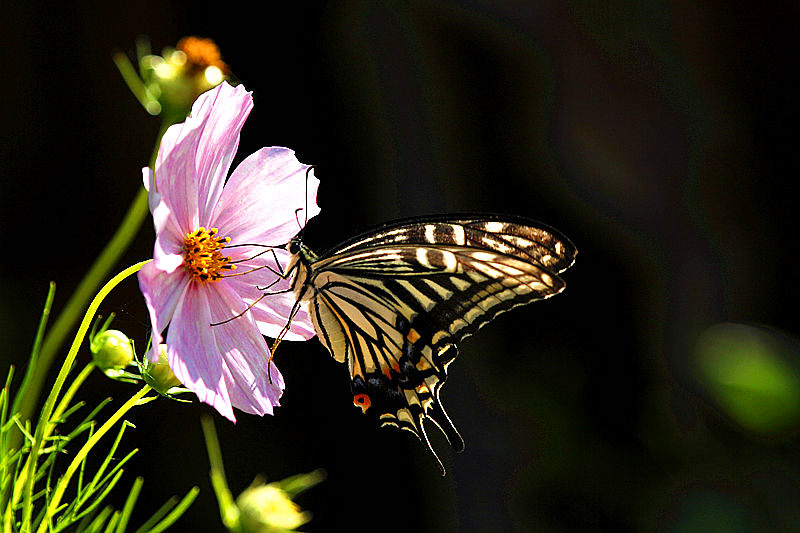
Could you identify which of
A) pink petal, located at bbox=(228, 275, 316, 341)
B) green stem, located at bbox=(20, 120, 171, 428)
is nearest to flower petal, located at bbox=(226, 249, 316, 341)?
pink petal, located at bbox=(228, 275, 316, 341)

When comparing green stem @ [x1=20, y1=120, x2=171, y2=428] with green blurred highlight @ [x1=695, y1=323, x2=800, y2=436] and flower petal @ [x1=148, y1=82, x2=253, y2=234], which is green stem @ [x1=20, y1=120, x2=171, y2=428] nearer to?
flower petal @ [x1=148, y1=82, x2=253, y2=234]

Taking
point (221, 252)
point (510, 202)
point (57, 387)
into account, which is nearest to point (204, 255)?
point (221, 252)

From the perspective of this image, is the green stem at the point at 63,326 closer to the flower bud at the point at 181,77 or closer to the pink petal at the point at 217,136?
the pink petal at the point at 217,136

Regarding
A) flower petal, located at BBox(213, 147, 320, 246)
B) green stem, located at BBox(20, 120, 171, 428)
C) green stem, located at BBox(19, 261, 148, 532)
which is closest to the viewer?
green stem, located at BBox(19, 261, 148, 532)

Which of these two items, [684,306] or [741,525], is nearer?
[741,525]

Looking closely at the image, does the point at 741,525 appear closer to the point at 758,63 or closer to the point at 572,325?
the point at 572,325

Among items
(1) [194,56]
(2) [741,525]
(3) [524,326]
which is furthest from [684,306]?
(1) [194,56]
